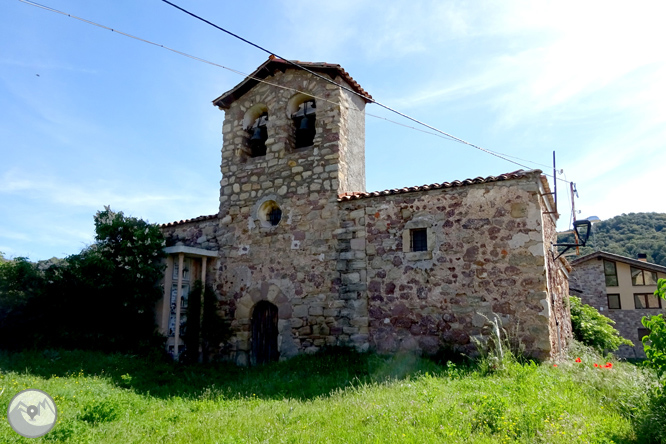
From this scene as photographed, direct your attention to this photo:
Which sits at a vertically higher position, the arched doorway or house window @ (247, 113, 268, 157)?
house window @ (247, 113, 268, 157)

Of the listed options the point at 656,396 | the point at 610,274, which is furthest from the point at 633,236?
the point at 656,396

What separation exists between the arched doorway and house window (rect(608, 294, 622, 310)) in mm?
21430

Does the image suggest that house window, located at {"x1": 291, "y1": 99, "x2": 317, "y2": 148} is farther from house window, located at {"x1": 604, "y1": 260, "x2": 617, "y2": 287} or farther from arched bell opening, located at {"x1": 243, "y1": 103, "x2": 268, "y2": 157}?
house window, located at {"x1": 604, "y1": 260, "x2": 617, "y2": 287}

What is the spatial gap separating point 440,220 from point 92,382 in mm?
6400

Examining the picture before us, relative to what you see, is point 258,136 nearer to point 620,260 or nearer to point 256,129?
point 256,129

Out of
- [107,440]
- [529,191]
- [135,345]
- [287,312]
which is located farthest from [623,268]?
[107,440]

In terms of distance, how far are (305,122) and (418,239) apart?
3934 millimetres

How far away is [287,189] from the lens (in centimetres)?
1041

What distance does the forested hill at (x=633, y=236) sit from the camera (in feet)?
113

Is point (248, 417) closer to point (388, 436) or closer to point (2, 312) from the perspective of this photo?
point (388, 436)

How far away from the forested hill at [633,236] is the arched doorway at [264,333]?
29299mm

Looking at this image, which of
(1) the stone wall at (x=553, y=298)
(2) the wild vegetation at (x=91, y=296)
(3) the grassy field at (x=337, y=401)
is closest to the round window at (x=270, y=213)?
(2) the wild vegetation at (x=91, y=296)

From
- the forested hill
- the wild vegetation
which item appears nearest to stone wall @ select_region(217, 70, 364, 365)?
the wild vegetation

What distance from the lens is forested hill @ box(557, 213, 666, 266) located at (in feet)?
113
